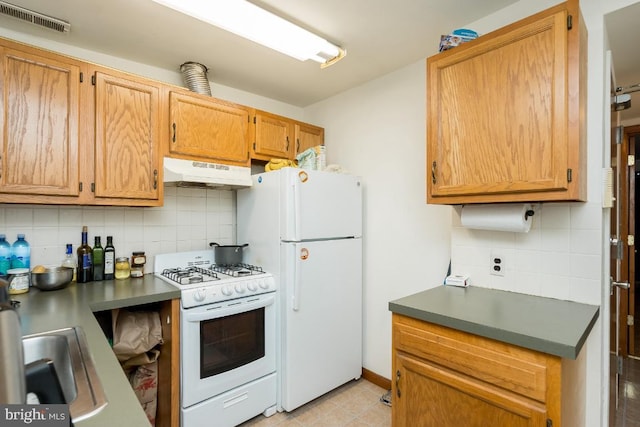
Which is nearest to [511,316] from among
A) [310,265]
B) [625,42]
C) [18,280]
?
[310,265]

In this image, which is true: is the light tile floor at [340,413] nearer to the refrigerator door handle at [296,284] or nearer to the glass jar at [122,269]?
the refrigerator door handle at [296,284]

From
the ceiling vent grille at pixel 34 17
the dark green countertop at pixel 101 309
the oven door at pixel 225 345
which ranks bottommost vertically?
the oven door at pixel 225 345

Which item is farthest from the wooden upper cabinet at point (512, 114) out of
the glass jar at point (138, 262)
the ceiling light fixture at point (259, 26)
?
the glass jar at point (138, 262)

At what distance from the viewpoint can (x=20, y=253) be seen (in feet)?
6.12

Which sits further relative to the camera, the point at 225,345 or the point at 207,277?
the point at 207,277

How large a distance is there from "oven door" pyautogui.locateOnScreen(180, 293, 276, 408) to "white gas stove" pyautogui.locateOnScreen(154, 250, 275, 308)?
5cm

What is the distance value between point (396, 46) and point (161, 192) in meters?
1.86

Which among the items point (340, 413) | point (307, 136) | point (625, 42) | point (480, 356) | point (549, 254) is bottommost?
point (340, 413)

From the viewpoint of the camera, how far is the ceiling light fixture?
1.56 m

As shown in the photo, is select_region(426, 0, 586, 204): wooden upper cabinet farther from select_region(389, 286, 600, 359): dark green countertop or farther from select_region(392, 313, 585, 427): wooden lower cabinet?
select_region(392, 313, 585, 427): wooden lower cabinet

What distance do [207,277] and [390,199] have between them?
1.48 metres

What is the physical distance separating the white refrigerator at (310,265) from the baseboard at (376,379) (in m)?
0.07

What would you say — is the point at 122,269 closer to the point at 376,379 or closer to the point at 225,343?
the point at 225,343

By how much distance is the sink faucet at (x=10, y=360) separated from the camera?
435 mm
